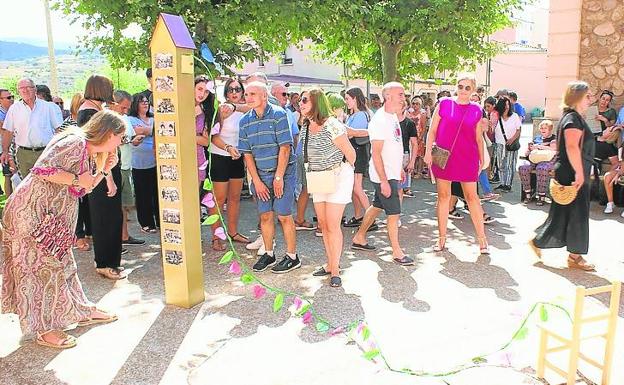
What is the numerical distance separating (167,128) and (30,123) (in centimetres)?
357

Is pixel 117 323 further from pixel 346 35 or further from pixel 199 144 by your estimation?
pixel 346 35

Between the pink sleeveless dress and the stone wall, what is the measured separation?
4.51 meters

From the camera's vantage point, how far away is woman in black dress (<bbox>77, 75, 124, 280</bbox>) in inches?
188

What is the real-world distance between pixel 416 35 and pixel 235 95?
19.6ft

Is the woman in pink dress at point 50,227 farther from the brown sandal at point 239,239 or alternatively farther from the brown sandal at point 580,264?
the brown sandal at point 580,264

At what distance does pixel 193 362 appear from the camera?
3.52 meters

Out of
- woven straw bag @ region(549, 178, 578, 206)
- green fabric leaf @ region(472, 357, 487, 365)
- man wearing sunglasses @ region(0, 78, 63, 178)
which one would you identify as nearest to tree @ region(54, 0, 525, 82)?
man wearing sunglasses @ region(0, 78, 63, 178)

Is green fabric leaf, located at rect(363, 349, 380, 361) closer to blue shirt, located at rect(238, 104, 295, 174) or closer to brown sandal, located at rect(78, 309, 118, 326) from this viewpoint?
brown sandal, located at rect(78, 309, 118, 326)

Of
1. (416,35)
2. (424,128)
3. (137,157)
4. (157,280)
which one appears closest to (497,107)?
(424,128)

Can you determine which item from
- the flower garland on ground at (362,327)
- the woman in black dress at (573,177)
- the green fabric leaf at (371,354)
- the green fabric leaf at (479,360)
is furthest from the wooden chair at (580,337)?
the woman in black dress at (573,177)

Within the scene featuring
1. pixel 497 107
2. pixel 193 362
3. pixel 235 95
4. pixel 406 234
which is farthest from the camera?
pixel 497 107

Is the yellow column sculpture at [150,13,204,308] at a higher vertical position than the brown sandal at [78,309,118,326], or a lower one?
higher

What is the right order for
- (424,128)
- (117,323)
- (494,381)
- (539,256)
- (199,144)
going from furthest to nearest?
(424,128), (199,144), (539,256), (117,323), (494,381)

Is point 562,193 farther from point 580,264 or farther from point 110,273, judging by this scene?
point 110,273
